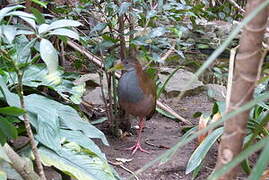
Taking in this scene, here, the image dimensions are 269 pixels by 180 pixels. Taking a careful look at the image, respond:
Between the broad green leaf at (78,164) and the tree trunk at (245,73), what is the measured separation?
143 cm

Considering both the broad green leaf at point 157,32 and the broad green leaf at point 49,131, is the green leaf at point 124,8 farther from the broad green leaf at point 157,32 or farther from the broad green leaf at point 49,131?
the broad green leaf at point 49,131

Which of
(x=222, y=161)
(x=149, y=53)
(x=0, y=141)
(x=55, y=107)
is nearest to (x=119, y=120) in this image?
(x=149, y=53)

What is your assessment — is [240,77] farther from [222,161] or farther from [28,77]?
[28,77]

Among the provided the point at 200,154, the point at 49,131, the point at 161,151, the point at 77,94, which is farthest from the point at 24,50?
the point at 161,151

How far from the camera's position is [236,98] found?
2.36 feet

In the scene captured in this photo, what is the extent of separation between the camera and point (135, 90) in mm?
3303

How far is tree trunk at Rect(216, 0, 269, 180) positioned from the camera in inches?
27.0

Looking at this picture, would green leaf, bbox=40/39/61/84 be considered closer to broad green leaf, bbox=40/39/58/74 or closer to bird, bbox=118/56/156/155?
broad green leaf, bbox=40/39/58/74

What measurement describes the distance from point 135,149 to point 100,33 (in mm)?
886

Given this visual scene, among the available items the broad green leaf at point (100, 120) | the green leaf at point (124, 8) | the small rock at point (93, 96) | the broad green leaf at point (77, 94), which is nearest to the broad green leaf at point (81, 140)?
the broad green leaf at point (77, 94)

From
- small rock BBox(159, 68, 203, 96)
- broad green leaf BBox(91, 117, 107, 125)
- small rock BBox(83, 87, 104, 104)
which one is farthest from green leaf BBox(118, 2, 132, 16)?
small rock BBox(159, 68, 203, 96)

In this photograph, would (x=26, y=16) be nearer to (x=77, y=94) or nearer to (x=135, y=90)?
(x=77, y=94)

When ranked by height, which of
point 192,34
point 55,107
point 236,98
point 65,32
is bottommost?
point 192,34

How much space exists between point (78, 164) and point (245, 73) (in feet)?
5.30
